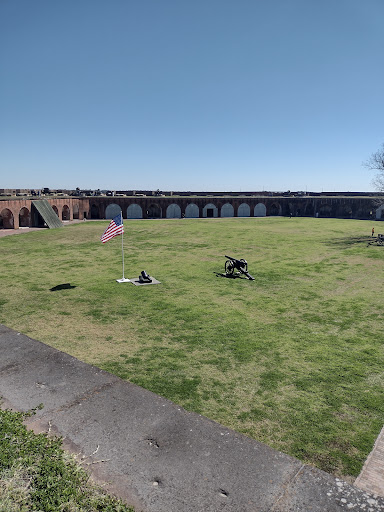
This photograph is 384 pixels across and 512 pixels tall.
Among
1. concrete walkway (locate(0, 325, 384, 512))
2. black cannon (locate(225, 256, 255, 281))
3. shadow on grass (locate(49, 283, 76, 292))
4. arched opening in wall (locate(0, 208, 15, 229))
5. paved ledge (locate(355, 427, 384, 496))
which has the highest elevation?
arched opening in wall (locate(0, 208, 15, 229))

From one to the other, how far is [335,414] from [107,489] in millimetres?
4203

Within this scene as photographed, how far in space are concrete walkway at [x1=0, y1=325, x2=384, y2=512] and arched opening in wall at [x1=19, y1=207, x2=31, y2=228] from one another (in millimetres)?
33365

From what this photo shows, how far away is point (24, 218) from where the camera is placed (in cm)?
3831

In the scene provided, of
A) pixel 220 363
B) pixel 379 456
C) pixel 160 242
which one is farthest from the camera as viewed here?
pixel 160 242

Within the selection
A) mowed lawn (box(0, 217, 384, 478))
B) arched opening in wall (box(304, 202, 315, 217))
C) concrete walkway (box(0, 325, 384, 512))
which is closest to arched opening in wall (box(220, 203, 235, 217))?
arched opening in wall (box(304, 202, 315, 217))

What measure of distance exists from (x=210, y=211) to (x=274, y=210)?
11209mm

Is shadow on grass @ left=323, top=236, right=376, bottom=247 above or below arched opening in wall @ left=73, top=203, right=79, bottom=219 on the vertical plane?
below

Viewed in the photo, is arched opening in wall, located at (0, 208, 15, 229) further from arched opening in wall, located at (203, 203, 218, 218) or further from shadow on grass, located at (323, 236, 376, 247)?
shadow on grass, located at (323, 236, 376, 247)

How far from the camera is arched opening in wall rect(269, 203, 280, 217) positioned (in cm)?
5978

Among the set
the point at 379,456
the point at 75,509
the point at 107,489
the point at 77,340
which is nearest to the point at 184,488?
the point at 107,489

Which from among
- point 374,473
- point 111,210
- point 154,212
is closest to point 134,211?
point 111,210

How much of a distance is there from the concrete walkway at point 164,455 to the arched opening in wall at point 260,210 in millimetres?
53026

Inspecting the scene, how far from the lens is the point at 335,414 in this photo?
6.92 meters

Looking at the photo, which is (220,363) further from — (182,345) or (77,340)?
(77,340)
